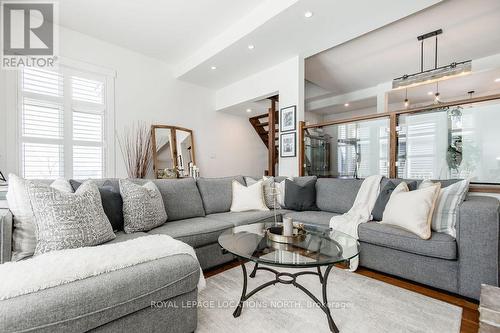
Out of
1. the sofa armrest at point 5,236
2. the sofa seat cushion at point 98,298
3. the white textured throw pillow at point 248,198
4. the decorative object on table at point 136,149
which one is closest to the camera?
the sofa seat cushion at point 98,298

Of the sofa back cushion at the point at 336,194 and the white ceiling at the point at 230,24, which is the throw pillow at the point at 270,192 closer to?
the sofa back cushion at the point at 336,194

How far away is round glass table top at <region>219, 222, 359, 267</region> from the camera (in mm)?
1311

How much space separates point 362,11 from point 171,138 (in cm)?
353

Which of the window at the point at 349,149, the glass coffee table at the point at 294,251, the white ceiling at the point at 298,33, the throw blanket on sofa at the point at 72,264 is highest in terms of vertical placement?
the white ceiling at the point at 298,33

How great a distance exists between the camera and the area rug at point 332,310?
1.44m

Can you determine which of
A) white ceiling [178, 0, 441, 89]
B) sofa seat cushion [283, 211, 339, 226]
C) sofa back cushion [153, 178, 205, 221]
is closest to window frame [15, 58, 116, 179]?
white ceiling [178, 0, 441, 89]

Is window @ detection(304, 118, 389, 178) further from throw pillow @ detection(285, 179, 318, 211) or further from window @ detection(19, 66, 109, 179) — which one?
window @ detection(19, 66, 109, 179)

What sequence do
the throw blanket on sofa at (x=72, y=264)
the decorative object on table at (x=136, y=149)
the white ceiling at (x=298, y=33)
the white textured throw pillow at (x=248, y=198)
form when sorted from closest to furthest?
the throw blanket on sofa at (x=72, y=264) < the white ceiling at (x=298, y=33) < the white textured throw pillow at (x=248, y=198) < the decorative object on table at (x=136, y=149)

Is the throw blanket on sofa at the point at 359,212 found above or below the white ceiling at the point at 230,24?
below

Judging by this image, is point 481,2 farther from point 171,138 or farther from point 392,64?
point 171,138

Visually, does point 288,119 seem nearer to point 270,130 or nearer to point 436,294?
point 270,130

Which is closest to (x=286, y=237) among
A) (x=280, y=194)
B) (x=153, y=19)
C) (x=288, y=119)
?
(x=280, y=194)

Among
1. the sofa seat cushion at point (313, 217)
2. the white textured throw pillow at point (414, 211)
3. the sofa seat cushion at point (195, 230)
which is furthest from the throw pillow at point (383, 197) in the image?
the sofa seat cushion at point (195, 230)

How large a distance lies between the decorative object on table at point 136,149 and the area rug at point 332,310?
2.81 meters
